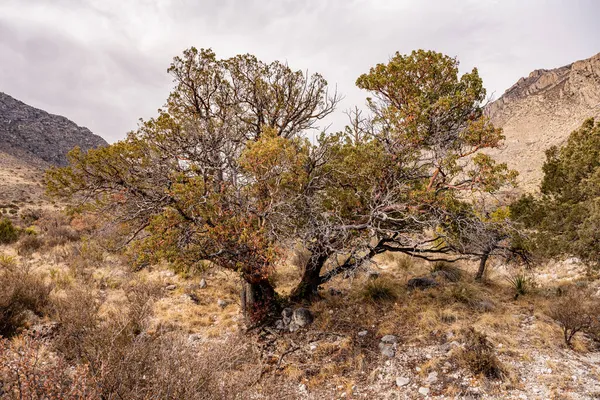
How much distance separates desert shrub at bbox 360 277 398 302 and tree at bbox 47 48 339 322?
124 inches

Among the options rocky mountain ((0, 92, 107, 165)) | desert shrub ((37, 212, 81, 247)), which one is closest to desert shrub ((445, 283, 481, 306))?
desert shrub ((37, 212, 81, 247))

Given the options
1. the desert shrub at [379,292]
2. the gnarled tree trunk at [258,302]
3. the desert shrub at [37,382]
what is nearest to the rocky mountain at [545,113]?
the desert shrub at [379,292]

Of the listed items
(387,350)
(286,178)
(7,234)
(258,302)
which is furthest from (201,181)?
(7,234)

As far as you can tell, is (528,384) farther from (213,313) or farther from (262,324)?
(213,313)

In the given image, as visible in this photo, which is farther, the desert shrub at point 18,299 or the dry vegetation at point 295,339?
the desert shrub at point 18,299

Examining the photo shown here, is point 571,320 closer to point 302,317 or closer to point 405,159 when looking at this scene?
point 405,159

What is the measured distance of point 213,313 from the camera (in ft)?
31.0

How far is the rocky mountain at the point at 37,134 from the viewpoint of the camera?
69.9m

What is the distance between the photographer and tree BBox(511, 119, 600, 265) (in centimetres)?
881

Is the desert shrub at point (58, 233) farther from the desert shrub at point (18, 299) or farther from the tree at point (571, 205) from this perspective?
the tree at point (571, 205)

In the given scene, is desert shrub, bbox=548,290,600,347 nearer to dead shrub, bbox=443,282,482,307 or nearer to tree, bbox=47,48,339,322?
dead shrub, bbox=443,282,482,307

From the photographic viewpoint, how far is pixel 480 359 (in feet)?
18.3

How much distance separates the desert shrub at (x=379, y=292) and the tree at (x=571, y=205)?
5099mm

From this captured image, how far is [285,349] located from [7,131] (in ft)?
331
